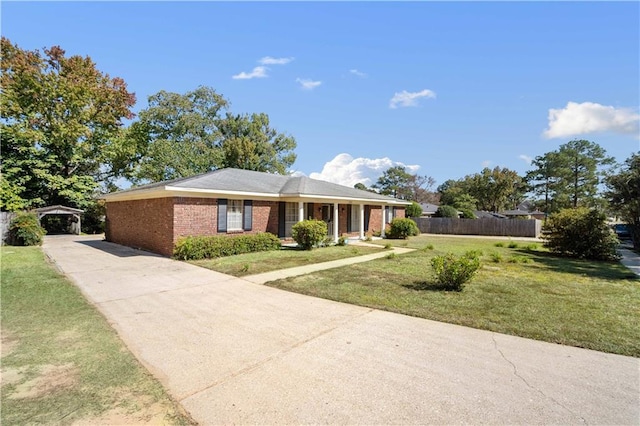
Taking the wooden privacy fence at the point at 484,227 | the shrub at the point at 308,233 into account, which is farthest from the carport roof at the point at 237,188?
the wooden privacy fence at the point at 484,227

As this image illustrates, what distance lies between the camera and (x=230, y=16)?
32.5 ft

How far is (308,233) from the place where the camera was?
1428 centimetres

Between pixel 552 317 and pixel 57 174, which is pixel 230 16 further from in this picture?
pixel 57 174

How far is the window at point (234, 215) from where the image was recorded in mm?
14031

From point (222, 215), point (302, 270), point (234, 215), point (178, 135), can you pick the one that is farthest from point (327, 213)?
point (178, 135)

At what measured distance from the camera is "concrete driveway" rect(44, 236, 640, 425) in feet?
8.91

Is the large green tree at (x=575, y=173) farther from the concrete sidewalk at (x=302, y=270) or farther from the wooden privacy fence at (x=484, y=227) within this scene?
the concrete sidewalk at (x=302, y=270)

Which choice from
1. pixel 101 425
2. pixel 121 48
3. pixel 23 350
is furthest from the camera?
pixel 121 48

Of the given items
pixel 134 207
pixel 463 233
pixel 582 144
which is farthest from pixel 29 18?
pixel 582 144

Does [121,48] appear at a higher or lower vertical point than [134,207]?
higher

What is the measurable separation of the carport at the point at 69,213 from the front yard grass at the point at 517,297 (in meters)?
24.8

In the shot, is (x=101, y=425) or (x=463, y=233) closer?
(x=101, y=425)

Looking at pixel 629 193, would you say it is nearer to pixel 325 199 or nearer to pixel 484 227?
pixel 484 227

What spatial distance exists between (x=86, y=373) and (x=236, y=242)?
31.8 feet
